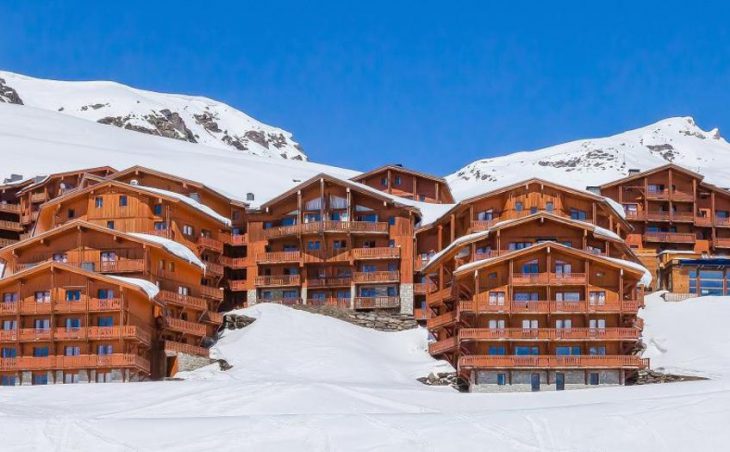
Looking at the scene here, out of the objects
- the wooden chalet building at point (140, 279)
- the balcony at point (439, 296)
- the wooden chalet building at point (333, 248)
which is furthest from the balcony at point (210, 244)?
the balcony at point (439, 296)

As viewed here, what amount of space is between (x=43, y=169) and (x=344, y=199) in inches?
1724

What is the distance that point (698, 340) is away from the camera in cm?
7869

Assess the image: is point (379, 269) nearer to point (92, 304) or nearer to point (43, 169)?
point (92, 304)

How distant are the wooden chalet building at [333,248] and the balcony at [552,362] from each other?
15.7m

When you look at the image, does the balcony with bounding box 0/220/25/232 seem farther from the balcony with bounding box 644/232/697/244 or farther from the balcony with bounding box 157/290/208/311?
the balcony with bounding box 644/232/697/244

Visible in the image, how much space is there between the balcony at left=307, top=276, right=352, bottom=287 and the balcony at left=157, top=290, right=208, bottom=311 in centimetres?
954

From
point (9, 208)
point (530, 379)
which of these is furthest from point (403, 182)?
point (530, 379)

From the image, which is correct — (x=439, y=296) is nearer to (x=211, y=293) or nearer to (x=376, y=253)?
(x=376, y=253)

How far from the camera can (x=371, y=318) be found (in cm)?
8838

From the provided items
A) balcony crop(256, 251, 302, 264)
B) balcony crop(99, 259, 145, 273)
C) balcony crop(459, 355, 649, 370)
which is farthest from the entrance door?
balcony crop(99, 259, 145, 273)

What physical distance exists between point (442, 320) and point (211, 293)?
15.1 meters

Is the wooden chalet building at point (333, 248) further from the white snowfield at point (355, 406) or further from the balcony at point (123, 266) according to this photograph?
the balcony at point (123, 266)

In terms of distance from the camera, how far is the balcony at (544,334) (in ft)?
249

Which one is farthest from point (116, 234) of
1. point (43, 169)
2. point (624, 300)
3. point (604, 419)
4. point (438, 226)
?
point (43, 169)
